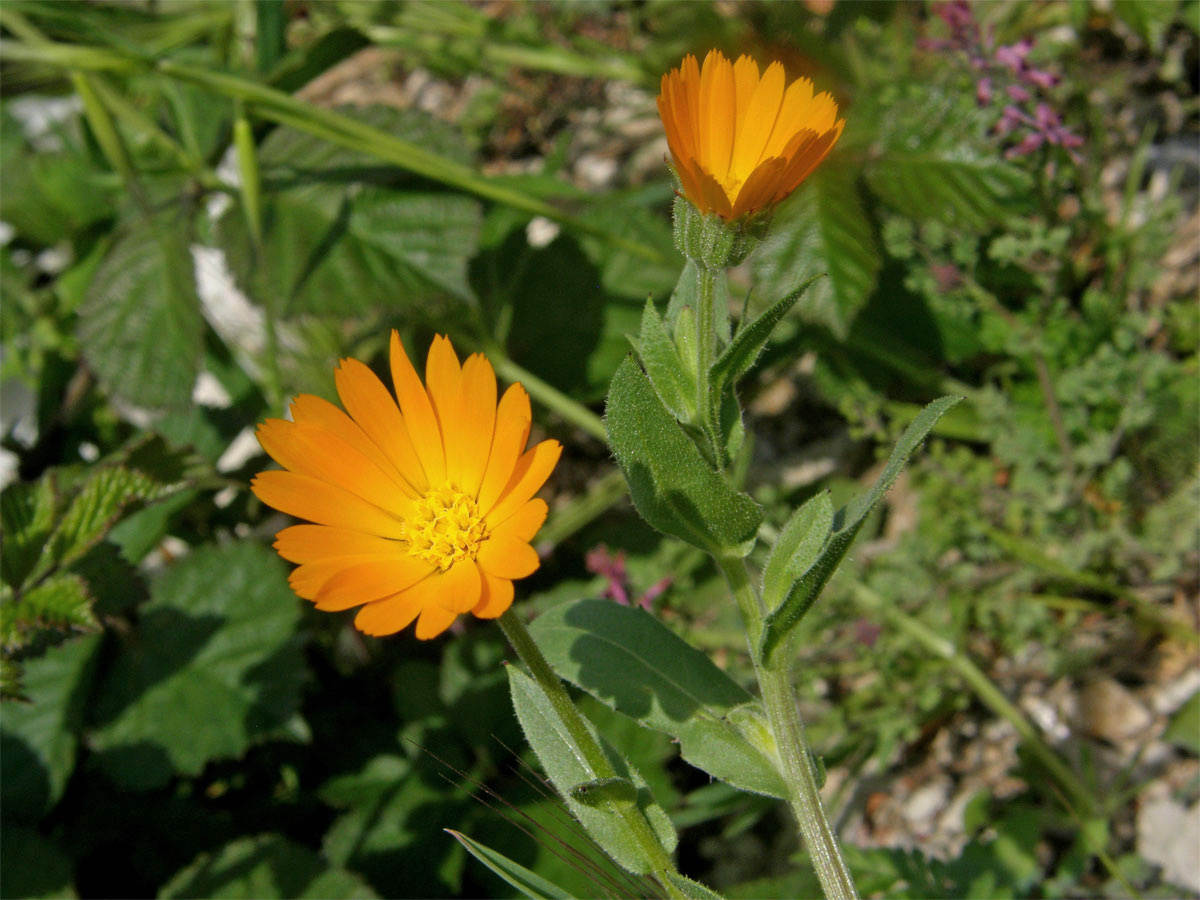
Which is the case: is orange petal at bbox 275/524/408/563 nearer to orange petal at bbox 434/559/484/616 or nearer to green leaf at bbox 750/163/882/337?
orange petal at bbox 434/559/484/616

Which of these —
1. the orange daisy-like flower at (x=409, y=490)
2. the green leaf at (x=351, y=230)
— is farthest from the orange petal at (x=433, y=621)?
the green leaf at (x=351, y=230)

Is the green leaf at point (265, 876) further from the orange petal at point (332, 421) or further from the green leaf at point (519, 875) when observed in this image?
the orange petal at point (332, 421)

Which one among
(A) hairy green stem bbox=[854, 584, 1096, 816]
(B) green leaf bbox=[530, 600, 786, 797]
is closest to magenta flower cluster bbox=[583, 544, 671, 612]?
(A) hairy green stem bbox=[854, 584, 1096, 816]

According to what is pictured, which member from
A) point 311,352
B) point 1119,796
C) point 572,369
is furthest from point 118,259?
point 1119,796

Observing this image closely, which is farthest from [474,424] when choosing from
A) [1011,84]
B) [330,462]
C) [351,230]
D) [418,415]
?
[1011,84]

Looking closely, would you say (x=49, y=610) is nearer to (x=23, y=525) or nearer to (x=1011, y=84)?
(x=23, y=525)
